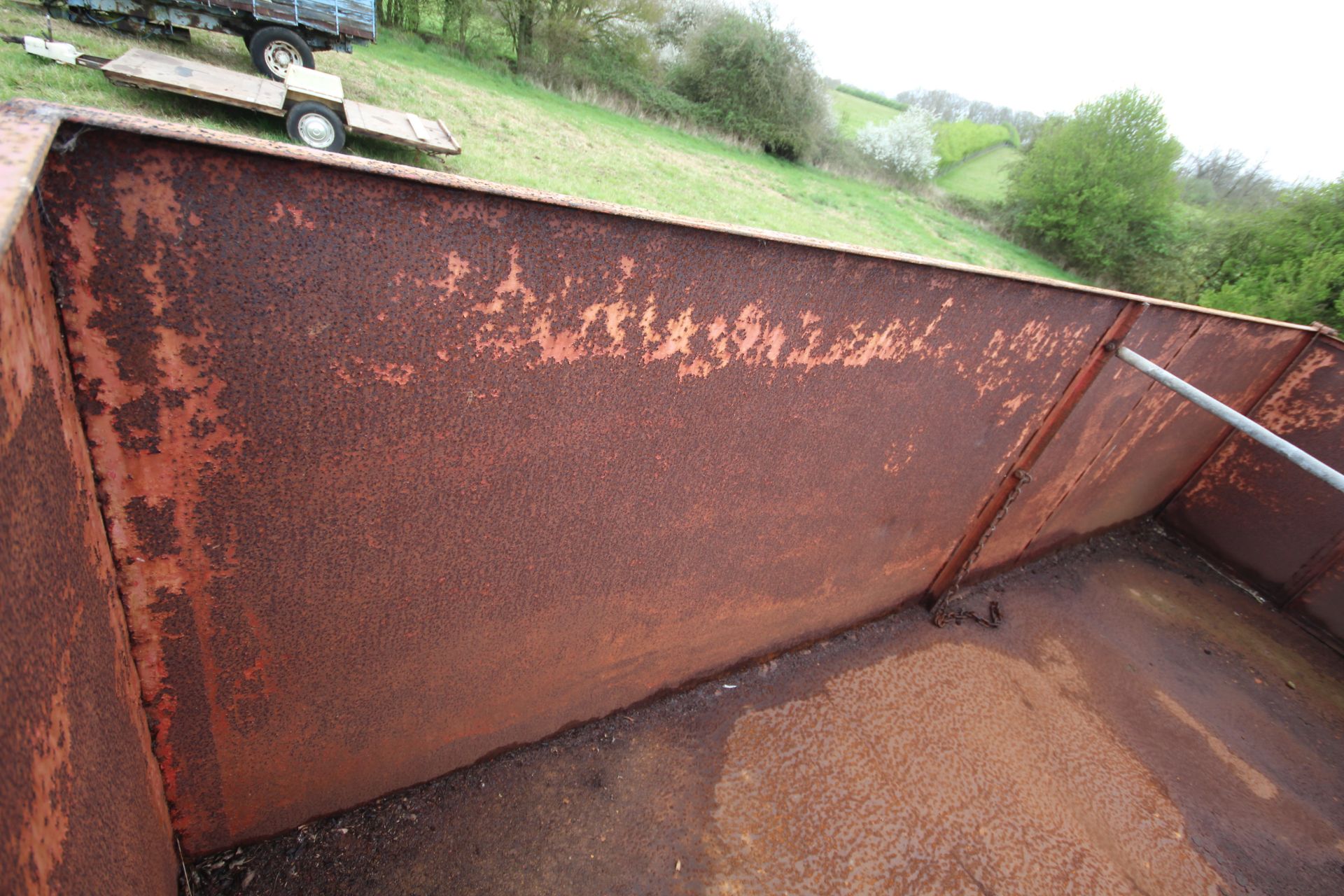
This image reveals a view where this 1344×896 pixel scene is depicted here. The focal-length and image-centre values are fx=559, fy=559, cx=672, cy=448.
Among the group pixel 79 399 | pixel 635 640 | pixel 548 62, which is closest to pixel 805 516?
pixel 635 640

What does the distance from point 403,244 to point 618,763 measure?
5.41ft

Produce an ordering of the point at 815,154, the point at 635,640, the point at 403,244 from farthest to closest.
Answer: the point at 815,154 → the point at 635,640 → the point at 403,244

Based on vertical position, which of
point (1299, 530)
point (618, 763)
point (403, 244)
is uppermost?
point (403, 244)

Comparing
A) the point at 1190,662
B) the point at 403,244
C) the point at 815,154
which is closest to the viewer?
the point at 403,244

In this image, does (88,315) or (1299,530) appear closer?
(88,315)

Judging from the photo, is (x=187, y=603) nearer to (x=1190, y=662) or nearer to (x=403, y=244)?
(x=403, y=244)

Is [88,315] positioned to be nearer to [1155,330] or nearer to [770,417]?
[770,417]

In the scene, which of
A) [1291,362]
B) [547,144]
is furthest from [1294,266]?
[547,144]

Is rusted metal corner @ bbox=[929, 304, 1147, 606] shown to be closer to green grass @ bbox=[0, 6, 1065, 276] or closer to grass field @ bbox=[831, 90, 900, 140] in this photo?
green grass @ bbox=[0, 6, 1065, 276]

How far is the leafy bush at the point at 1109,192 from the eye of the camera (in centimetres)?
2214

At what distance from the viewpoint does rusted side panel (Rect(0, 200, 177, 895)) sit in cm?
52

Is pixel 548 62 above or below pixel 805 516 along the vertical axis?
above

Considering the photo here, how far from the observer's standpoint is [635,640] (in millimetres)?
1745

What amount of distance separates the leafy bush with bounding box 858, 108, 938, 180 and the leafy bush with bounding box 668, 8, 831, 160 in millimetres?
5355
